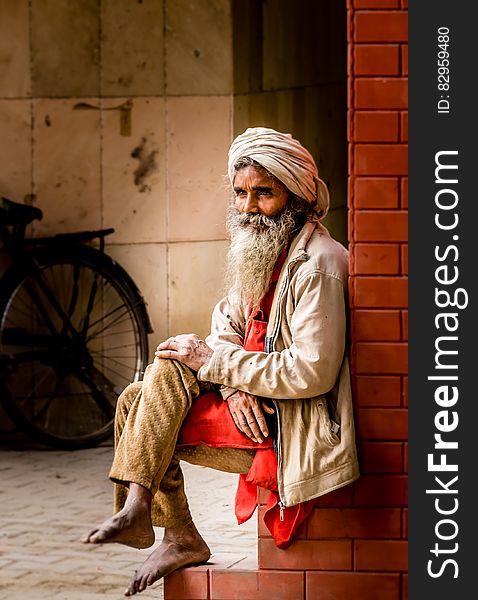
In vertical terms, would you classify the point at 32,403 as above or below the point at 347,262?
below

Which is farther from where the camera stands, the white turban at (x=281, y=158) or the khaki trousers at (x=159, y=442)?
the white turban at (x=281, y=158)

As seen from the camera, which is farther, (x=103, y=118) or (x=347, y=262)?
(x=103, y=118)

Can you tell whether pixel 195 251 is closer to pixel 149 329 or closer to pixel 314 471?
pixel 149 329

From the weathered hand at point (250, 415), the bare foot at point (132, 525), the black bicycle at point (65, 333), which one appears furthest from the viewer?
the black bicycle at point (65, 333)

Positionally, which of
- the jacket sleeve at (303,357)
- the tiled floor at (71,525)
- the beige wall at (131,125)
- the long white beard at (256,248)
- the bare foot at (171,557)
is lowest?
the tiled floor at (71,525)

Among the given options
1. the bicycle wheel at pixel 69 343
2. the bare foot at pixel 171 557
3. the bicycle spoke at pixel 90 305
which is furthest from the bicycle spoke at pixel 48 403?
the bare foot at pixel 171 557

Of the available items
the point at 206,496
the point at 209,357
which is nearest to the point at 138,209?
the point at 206,496

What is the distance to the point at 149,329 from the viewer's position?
861 centimetres

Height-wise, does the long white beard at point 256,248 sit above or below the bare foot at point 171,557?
above

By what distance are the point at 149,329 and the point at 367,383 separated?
4.47 metres

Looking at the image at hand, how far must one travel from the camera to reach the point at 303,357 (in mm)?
4184

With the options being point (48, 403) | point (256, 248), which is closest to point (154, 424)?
point (256, 248)

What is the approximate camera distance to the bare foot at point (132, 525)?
4.06m

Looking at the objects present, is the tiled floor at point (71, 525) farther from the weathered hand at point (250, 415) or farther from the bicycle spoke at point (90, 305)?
the bicycle spoke at point (90, 305)
